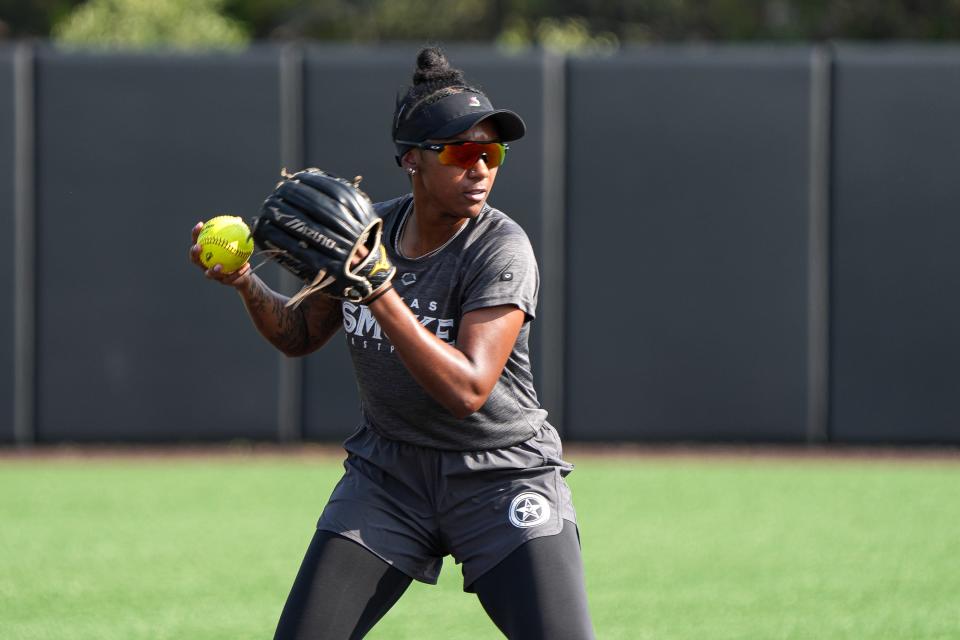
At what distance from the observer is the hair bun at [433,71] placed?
12.6 ft

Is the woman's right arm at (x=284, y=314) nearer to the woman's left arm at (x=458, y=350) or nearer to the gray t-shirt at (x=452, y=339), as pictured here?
the gray t-shirt at (x=452, y=339)

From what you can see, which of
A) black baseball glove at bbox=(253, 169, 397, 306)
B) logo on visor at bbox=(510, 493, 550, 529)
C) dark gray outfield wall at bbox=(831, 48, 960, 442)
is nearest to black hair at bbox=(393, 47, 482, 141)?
black baseball glove at bbox=(253, 169, 397, 306)

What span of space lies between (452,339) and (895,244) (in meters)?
7.29

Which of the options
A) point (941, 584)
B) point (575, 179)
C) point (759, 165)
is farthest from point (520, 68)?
point (941, 584)

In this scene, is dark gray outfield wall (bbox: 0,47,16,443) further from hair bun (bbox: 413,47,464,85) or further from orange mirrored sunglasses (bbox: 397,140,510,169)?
orange mirrored sunglasses (bbox: 397,140,510,169)

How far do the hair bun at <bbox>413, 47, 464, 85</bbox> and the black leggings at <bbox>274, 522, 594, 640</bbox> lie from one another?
1.18 m

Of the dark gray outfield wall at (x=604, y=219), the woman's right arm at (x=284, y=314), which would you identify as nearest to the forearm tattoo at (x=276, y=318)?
the woman's right arm at (x=284, y=314)

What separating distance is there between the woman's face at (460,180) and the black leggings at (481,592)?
84 cm

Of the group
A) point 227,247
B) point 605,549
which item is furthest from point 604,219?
point 227,247

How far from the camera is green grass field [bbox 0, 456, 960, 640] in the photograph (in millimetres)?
5742

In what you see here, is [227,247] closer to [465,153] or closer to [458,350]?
[465,153]

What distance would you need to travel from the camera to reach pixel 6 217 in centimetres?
1035

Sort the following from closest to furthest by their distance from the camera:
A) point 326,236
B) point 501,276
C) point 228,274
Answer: point 326,236, point 501,276, point 228,274

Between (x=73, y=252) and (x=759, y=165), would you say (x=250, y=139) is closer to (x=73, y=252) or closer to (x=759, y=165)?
(x=73, y=252)
